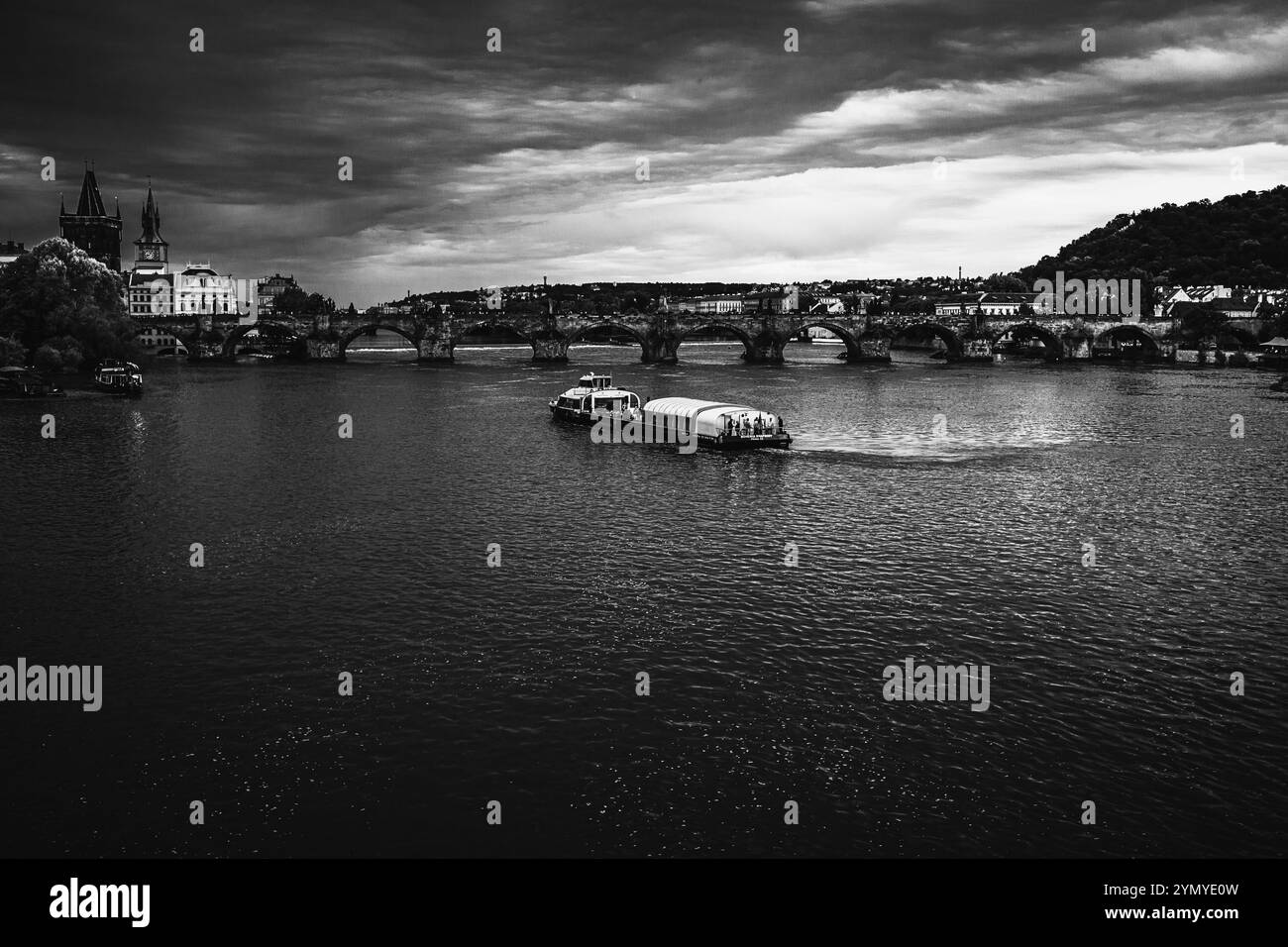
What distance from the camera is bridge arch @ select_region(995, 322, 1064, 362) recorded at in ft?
583

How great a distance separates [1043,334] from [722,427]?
129242 mm

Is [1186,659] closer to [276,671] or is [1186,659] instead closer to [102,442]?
[276,671]

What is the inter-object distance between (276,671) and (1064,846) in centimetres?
2149

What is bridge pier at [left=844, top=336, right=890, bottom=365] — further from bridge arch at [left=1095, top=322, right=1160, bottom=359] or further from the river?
the river

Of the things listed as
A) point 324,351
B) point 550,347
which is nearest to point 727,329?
point 550,347

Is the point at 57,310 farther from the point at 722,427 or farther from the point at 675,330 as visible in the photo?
the point at 675,330

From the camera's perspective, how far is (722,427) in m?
71.6

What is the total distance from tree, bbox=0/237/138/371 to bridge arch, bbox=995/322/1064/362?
457ft

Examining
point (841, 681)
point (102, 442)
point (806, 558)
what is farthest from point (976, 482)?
point (102, 442)

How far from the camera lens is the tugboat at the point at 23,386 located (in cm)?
9906

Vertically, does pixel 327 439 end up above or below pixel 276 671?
above

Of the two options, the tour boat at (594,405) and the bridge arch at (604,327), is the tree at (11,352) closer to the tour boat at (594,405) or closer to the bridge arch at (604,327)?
the tour boat at (594,405)
